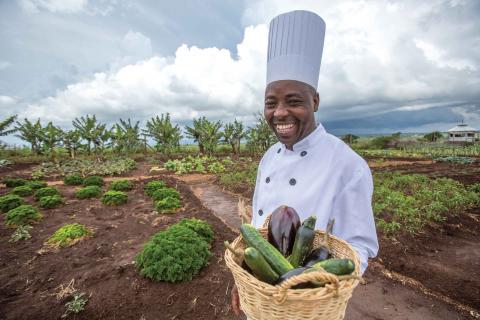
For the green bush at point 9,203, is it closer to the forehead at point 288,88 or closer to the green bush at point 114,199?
the green bush at point 114,199

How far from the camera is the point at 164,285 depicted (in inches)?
135

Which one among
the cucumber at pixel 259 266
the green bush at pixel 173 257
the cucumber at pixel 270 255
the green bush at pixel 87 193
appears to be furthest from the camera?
the green bush at pixel 87 193

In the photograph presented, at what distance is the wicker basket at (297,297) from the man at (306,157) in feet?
1.44

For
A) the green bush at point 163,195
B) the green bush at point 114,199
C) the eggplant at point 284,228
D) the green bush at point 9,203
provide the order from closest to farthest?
the eggplant at point 284,228, the green bush at point 9,203, the green bush at point 114,199, the green bush at point 163,195

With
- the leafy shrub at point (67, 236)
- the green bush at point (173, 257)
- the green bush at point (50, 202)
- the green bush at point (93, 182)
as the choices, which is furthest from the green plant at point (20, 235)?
the green bush at point (93, 182)

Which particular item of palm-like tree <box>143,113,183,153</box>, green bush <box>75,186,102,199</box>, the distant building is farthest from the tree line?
the distant building

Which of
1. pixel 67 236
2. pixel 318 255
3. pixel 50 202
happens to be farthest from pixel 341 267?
pixel 50 202

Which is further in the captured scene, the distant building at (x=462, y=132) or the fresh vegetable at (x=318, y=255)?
the distant building at (x=462, y=132)

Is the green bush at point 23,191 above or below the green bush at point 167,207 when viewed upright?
below

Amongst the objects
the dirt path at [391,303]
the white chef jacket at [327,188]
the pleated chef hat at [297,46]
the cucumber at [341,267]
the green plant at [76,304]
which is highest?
the pleated chef hat at [297,46]

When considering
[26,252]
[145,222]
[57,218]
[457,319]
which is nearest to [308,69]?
[457,319]

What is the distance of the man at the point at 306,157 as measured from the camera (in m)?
1.44

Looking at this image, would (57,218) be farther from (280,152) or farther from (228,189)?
(280,152)

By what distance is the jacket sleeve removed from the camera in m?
1.40
